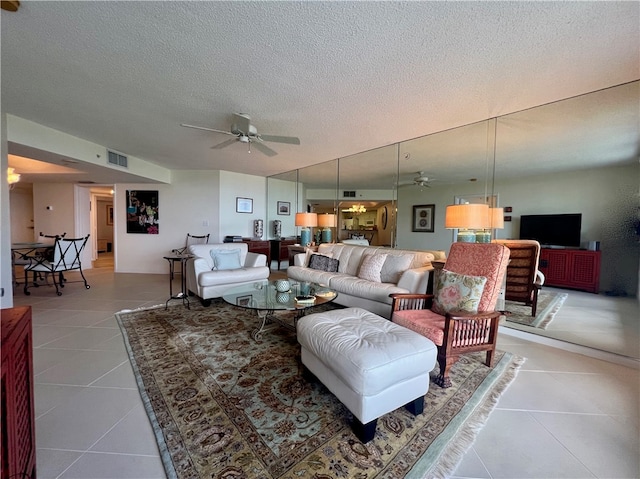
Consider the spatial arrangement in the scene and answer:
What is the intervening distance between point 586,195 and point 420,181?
85.0 inches

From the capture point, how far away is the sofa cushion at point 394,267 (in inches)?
128

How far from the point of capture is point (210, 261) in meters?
3.95

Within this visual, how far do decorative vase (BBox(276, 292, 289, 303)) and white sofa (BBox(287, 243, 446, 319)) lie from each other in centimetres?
91

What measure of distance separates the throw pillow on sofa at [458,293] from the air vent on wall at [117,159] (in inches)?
214

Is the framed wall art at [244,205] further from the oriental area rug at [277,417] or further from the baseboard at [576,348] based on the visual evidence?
the baseboard at [576,348]

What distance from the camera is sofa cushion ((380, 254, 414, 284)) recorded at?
3.26 m

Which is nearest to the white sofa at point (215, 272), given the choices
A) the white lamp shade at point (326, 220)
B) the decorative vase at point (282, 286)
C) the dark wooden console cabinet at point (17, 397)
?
the decorative vase at point (282, 286)

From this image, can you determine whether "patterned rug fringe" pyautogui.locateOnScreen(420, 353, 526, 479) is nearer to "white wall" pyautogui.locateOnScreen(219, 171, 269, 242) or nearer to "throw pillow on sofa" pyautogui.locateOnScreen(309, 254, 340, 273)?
"throw pillow on sofa" pyautogui.locateOnScreen(309, 254, 340, 273)

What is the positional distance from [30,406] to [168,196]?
572 cm

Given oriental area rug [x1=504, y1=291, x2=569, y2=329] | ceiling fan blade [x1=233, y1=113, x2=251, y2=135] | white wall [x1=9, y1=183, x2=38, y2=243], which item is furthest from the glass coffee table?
white wall [x1=9, y1=183, x2=38, y2=243]

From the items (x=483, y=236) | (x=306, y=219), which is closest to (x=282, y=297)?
(x=306, y=219)

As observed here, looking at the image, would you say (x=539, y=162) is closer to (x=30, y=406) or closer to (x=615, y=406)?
(x=615, y=406)

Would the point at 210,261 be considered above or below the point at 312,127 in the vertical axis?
below

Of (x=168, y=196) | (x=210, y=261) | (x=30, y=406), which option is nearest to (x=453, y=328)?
(x=30, y=406)
